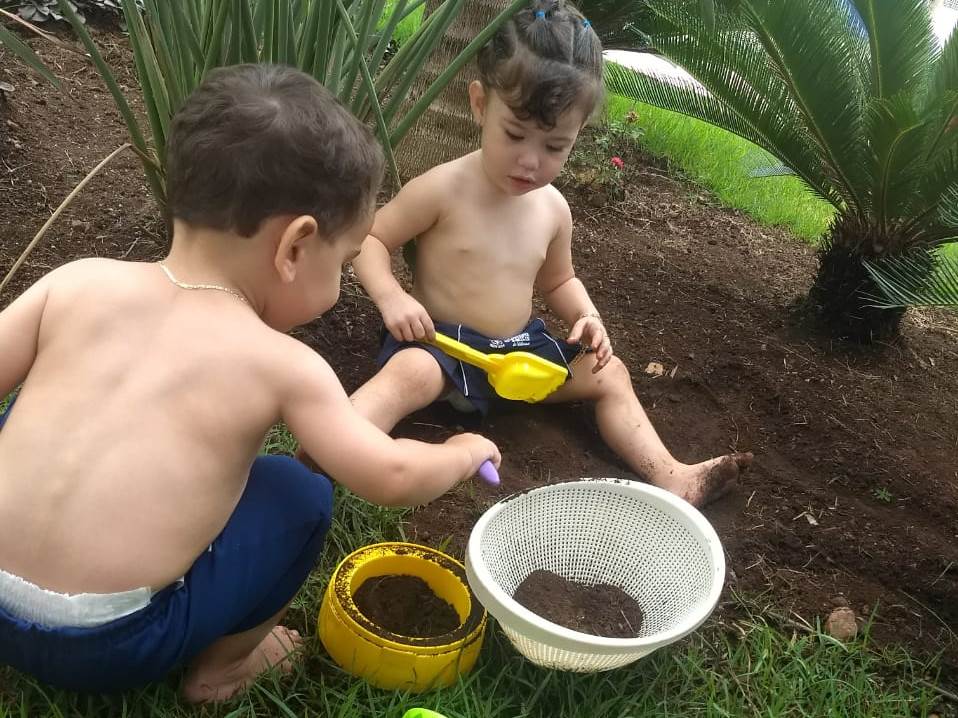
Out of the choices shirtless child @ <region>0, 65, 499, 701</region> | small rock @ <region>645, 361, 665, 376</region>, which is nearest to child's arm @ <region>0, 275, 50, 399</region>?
shirtless child @ <region>0, 65, 499, 701</region>

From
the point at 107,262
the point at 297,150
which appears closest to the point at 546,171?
the point at 297,150

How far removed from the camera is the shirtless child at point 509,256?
183 centimetres

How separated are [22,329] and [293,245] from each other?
0.35 metres

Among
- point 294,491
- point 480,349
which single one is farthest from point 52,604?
point 480,349

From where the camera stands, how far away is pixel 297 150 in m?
1.07

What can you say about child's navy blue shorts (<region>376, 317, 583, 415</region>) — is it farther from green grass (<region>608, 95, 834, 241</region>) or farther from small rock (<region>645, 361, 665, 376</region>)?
green grass (<region>608, 95, 834, 241</region>)

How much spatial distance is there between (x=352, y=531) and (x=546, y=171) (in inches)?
33.7

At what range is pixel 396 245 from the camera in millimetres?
2000

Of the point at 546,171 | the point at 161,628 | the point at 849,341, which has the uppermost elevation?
the point at 546,171

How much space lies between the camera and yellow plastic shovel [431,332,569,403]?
69.9 inches

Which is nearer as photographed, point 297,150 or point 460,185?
point 297,150

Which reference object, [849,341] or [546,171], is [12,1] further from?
[849,341]

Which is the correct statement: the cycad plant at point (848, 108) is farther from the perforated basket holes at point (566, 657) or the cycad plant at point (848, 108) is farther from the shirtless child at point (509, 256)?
the perforated basket holes at point (566, 657)

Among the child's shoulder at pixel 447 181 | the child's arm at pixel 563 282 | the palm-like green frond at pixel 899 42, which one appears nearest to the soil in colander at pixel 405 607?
the child's arm at pixel 563 282
